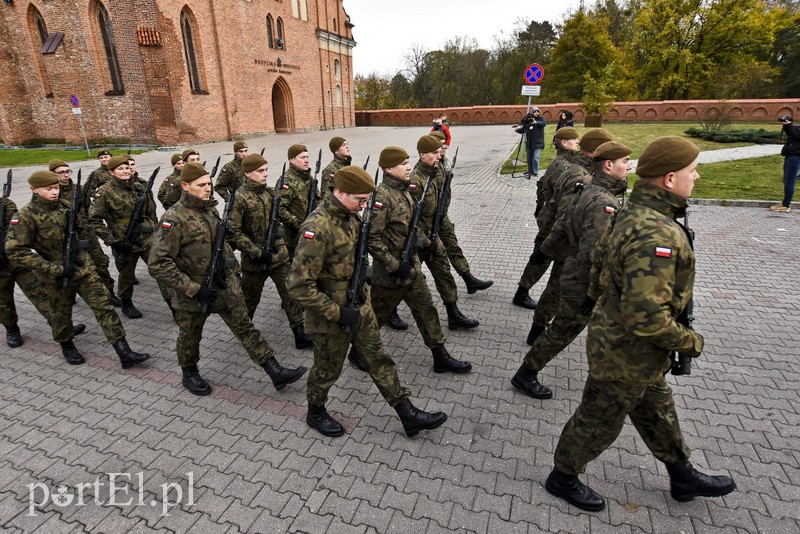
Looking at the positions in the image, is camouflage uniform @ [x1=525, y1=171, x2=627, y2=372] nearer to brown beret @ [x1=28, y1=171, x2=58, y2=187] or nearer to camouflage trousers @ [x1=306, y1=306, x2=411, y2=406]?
camouflage trousers @ [x1=306, y1=306, x2=411, y2=406]

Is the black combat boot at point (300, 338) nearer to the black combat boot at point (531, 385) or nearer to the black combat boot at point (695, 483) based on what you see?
the black combat boot at point (531, 385)

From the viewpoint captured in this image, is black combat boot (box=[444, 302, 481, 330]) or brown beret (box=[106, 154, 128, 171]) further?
brown beret (box=[106, 154, 128, 171])

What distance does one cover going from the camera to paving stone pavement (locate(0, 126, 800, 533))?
2889 mm

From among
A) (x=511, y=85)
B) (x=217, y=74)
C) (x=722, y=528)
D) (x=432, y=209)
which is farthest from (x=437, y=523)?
(x=511, y=85)

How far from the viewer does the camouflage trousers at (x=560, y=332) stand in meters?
3.64

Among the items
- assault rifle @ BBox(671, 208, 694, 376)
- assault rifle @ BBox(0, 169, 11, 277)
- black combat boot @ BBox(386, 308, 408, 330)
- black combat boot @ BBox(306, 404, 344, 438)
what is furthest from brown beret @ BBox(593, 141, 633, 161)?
assault rifle @ BBox(0, 169, 11, 277)

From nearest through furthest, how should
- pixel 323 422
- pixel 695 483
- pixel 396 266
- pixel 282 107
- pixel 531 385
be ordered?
pixel 695 483, pixel 323 422, pixel 396 266, pixel 531 385, pixel 282 107

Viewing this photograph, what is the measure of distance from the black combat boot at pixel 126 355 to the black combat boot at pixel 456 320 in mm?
3555

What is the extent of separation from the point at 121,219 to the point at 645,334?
251 inches

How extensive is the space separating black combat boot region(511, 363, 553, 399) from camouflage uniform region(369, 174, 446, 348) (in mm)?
843

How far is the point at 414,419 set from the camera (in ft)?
11.4


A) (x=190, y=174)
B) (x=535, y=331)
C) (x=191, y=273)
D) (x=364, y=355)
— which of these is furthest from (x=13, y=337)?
(x=535, y=331)

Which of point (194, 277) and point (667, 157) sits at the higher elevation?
point (667, 157)

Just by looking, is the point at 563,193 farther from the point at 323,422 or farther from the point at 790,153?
the point at 790,153
